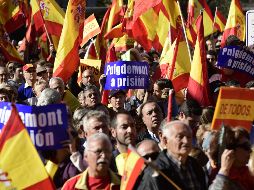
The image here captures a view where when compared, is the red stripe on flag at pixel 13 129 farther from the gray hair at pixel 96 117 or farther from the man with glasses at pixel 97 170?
the gray hair at pixel 96 117

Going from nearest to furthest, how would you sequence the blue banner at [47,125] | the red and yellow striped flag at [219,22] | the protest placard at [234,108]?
1. the blue banner at [47,125]
2. the protest placard at [234,108]
3. the red and yellow striped flag at [219,22]

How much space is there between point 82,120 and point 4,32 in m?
7.29

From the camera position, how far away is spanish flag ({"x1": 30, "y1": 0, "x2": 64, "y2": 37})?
682 inches

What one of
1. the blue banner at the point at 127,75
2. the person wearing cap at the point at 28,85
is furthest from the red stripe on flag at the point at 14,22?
the blue banner at the point at 127,75

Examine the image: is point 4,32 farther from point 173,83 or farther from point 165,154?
point 165,154

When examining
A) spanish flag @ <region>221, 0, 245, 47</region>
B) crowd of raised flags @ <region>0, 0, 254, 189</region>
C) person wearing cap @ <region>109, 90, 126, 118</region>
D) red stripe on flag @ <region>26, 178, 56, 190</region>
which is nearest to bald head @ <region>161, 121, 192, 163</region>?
crowd of raised flags @ <region>0, 0, 254, 189</region>

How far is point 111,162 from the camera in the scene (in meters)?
8.92

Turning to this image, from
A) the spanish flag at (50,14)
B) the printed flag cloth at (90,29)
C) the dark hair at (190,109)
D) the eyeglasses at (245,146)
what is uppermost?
the spanish flag at (50,14)

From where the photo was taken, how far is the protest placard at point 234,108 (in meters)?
9.19

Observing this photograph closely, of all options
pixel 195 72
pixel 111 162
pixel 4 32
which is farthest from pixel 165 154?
pixel 4 32

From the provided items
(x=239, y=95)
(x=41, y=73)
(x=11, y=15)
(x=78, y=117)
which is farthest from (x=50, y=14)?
(x=239, y=95)

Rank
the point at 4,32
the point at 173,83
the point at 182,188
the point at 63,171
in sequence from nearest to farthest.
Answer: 1. the point at 182,188
2. the point at 63,171
3. the point at 173,83
4. the point at 4,32

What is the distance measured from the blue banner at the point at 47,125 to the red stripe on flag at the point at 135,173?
108 centimetres

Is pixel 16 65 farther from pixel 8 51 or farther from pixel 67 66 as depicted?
pixel 67 66
